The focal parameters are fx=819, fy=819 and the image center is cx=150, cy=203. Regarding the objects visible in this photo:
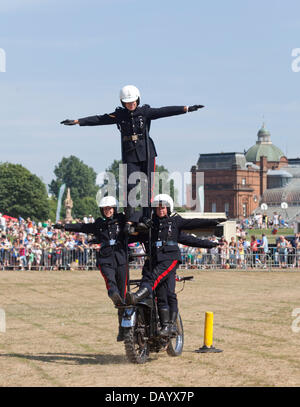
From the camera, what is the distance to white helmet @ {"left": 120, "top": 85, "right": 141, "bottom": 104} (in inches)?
445

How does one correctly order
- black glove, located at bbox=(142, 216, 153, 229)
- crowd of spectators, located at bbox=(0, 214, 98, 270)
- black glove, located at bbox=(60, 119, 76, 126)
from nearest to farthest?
black glove, located at bbox=(142, 216, 153, 229), black glove, located at bbox=(60, 119, 76, 126), crowd of spectators, located at bbox=(0, 214, 98, 270)

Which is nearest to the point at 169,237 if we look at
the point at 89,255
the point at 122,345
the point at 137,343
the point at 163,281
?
the point at 163,281

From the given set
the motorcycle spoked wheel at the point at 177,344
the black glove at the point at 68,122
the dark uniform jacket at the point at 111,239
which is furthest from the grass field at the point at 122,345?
the black glove at the point at 68,122

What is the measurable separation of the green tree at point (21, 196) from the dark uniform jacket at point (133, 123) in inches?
4421

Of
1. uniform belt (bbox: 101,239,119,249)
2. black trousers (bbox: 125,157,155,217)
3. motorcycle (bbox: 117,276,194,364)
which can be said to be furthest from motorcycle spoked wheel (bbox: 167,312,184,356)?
black trousers (bbox: 125,157,155,217)

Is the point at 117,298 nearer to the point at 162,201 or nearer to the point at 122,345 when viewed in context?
the point at 162,201

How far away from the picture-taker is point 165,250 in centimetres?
1127

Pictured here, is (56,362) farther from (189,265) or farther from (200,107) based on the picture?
(189,265)

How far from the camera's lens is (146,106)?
37.7ft

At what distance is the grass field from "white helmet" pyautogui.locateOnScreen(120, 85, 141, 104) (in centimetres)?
359

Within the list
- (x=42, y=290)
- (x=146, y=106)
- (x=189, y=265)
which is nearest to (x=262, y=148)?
(x=189, y=265)

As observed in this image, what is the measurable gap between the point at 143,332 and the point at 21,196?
115 meters

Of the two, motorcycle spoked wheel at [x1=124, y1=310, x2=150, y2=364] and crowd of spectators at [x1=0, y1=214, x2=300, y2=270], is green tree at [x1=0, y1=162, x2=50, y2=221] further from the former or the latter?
motorcycle spoked wheel at [x1=124, y1=310, x2=150, y2=364]

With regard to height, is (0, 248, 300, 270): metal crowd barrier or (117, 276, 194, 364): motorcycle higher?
(0, 248, 300, 270): metal crowd barrier
